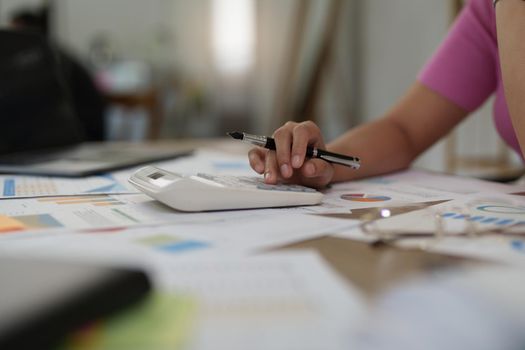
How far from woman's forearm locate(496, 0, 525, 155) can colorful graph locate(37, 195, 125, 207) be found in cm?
47

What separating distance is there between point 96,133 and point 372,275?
223 centimetres

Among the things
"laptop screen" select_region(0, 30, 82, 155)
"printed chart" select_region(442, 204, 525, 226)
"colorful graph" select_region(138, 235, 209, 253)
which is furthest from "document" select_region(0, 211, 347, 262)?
"laptop screen" select_region(0, 30, 82, 155)

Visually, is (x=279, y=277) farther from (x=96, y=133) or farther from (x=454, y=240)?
(x=96, y=133)

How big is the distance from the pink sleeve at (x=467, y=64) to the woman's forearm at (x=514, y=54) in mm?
260

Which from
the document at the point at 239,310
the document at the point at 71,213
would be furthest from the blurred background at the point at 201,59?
the document at the point at 239,310

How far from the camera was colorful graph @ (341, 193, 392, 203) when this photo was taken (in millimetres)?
627

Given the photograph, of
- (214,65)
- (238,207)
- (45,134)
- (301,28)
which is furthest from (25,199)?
(214,65)

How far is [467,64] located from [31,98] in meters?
0.91

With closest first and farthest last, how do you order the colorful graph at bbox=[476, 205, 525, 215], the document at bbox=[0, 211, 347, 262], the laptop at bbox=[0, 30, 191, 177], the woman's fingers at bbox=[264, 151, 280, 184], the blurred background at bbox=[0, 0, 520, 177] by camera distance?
the document at bbox=[0, 211, 347, 262], the colorful graph at bbox=[476, 205, 525, 215], the woman's fingers at bbox=[264, 151, 280, 184], the laptop at bbox=[0, 30, 191, 177], the blurred background at bbox=[0, 0, 520, 177]

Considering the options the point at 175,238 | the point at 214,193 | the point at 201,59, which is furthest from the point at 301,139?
the point at 201,59

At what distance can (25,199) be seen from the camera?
64cm

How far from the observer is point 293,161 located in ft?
2.18

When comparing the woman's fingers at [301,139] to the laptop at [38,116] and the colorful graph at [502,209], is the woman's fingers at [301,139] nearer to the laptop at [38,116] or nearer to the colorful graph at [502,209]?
the colorful graph at [502,209]

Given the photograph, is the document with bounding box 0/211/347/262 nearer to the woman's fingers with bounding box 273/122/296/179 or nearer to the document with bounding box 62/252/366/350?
the document with bounding box 62/252/366/350
